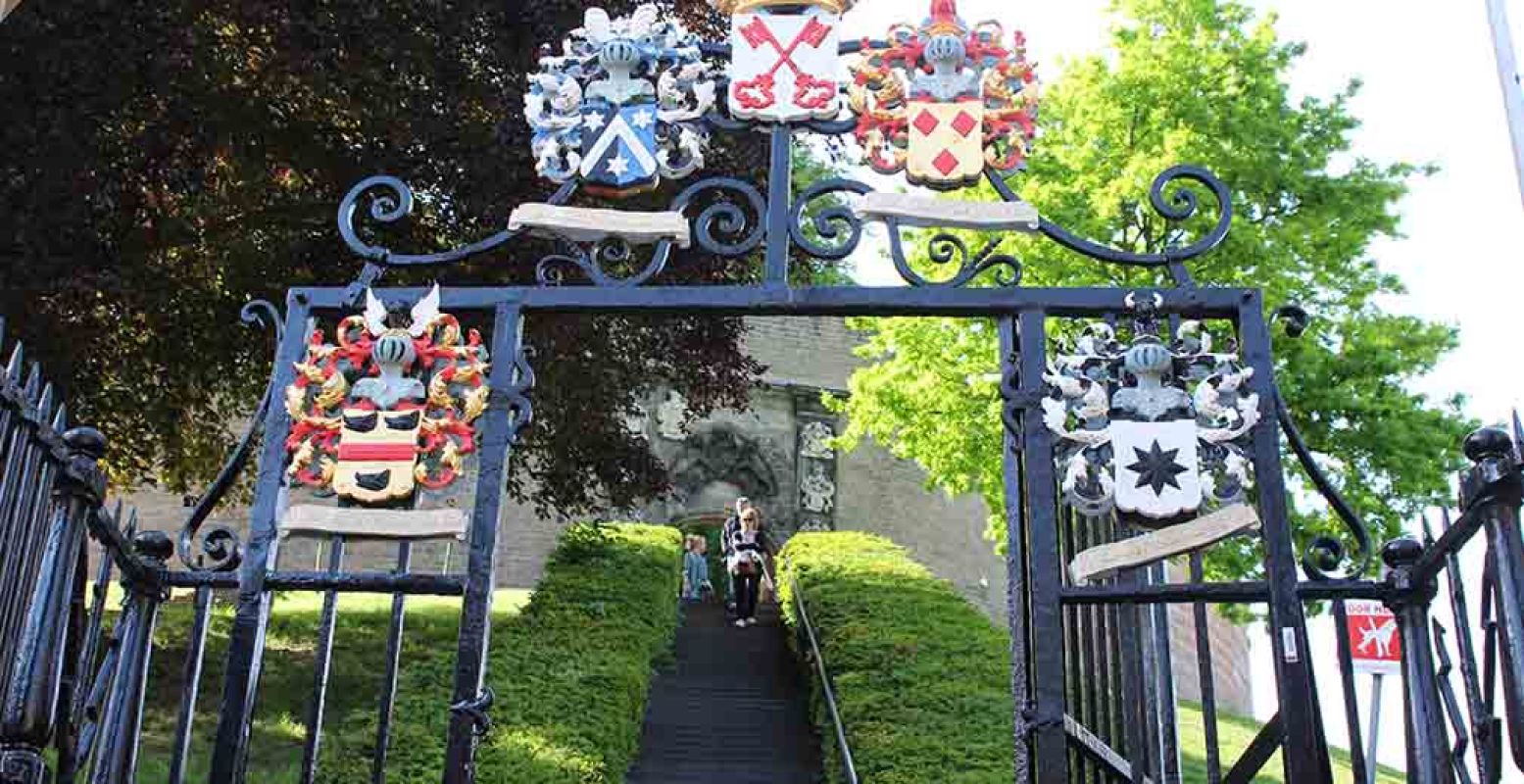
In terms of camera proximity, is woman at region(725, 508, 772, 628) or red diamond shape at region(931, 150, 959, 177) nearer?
red diamond shape at region(931, 150, 959, 177)

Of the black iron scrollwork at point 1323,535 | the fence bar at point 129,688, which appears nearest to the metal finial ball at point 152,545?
the fence bar at point 129,688

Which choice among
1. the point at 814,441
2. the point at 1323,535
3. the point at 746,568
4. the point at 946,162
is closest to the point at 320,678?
the point at 946,162

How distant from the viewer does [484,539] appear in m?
5.72

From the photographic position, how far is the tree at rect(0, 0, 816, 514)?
38.2 ft

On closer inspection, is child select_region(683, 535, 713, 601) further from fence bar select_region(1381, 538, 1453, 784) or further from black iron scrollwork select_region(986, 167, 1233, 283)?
fence bar select_region(1381, 538, 1453, 784)

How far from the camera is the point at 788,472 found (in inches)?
1125

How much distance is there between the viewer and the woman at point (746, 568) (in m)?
19.1

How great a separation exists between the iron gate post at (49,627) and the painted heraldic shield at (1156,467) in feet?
10.9

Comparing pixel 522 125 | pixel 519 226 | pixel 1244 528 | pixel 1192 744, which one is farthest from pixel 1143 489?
pixel 1192 744

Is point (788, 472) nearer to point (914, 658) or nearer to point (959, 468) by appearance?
point (959, 468)

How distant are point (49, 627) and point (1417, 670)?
4.23 metres

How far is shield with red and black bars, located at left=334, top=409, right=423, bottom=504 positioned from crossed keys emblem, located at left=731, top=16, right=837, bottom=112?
5.85ft

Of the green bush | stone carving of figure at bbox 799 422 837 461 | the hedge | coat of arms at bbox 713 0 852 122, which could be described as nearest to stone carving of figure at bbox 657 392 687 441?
stone carving of figure at bbox 799 422 837 461

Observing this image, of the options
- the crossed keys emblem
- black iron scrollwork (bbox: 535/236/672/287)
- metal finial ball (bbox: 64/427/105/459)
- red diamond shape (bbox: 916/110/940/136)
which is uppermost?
the crossed keys emblem
